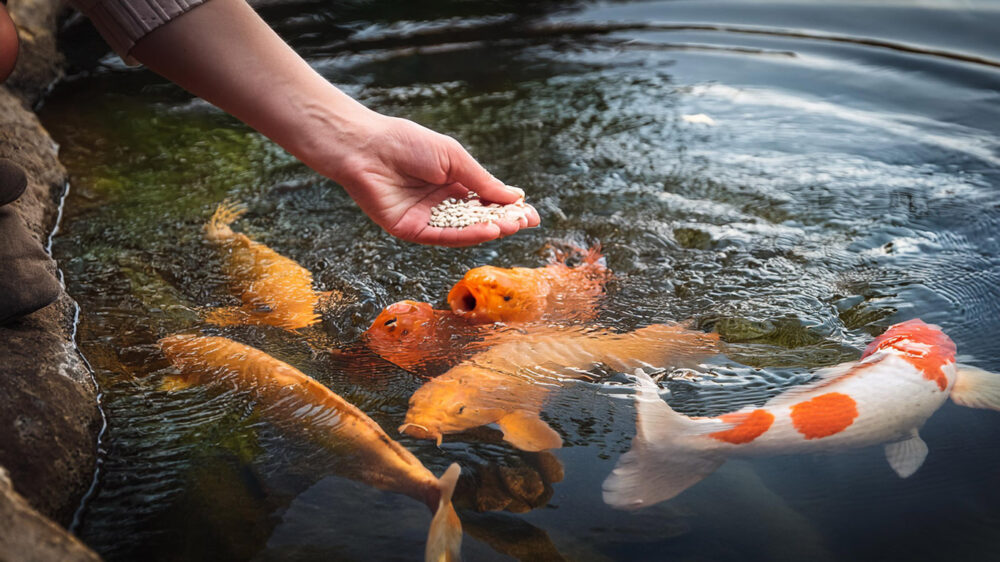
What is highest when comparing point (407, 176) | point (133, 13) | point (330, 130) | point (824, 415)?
point (133, 13)

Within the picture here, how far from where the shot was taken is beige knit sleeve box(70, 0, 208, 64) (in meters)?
2.33

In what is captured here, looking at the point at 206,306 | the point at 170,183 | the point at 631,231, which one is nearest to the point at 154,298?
the point at 206,306

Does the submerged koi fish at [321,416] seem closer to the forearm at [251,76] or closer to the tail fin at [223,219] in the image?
the forearm at [251,76]

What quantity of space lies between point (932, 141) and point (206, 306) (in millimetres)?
4250

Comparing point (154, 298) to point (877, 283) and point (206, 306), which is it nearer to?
point (206, 306)

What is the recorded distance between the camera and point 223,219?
4145 mm

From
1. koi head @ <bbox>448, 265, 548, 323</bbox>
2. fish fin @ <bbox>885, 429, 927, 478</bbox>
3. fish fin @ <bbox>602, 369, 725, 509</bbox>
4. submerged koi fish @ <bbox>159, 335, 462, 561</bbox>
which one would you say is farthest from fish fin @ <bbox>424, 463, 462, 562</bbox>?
fish fin @ <bbox>885, 429, 927, 478</bbox>

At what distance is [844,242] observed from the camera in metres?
3.74

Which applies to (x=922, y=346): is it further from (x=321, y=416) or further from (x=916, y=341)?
(x=321, y=416)

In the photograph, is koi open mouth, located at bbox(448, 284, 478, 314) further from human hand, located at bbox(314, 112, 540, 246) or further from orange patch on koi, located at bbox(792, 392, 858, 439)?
orange patch on koi, located at bbox(792, 392, 858, 439)

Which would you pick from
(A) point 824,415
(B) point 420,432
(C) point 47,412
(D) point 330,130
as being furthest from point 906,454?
(C) point 47,412

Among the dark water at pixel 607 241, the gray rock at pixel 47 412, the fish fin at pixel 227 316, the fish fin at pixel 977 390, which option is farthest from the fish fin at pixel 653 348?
the gray rock at pixel 47 412

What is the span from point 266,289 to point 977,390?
2.81 m

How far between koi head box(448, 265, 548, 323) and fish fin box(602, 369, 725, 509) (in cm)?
72
